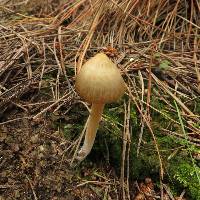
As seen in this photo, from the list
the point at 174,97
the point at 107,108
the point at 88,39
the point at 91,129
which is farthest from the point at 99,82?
the point at 88,39

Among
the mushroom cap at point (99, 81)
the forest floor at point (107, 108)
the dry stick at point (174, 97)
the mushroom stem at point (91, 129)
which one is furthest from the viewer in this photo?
the dry stick at point (174, 97)

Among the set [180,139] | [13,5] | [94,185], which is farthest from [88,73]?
[13,5]

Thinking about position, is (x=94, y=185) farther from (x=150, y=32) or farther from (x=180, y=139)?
(x=150, y=32)

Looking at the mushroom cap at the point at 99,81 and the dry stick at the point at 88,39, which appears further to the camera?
the dry stick at the point at 88,39

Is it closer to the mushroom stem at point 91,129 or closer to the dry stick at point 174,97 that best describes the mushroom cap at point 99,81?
the mushroom stem at point 91,129

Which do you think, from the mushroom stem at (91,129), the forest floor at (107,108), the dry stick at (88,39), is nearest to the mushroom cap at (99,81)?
the mushroom stem at (91,129)

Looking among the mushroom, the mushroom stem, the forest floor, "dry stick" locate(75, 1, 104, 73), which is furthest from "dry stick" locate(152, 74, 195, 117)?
the mushroom

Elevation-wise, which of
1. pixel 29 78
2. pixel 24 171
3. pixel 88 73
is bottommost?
pixel 24 171
